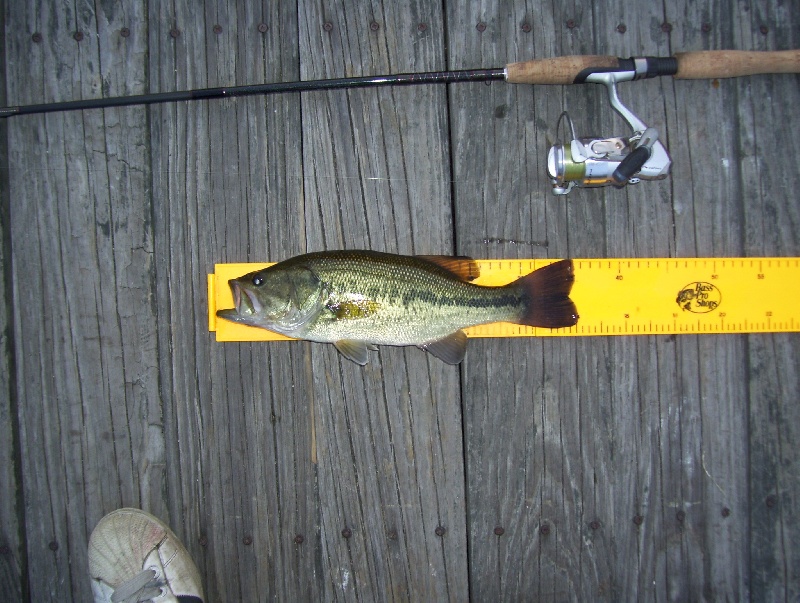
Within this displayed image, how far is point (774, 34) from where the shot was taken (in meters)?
3.54

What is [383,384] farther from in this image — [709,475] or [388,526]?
[709,475]

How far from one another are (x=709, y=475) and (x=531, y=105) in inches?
106

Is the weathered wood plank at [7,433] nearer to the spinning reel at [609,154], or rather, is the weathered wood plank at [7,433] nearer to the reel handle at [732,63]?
the spinning reel at [609,154]

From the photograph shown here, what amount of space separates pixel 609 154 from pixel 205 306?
8.81ft

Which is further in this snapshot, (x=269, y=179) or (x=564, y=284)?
(x=269, y=179)

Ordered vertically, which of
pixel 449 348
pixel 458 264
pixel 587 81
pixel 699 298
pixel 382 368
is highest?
pixel 587 81

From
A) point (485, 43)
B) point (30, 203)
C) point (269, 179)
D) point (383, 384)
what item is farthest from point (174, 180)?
point (485, 43)

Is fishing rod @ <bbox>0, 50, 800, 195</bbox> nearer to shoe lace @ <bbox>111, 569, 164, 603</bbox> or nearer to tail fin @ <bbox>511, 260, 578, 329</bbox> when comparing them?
tail fin @ <bbox>511, 260, 578, 329</bbox>

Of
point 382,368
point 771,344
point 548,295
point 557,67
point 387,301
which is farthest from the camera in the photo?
point 771,344

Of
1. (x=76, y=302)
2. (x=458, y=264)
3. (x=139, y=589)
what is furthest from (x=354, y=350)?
(x=139, y=589)

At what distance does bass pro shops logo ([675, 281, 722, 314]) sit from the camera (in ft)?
11.0

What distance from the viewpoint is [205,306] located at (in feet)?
11.2

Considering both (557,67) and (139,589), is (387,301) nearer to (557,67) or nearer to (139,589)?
(557,67)

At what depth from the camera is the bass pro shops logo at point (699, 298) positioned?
3357 millimetres
